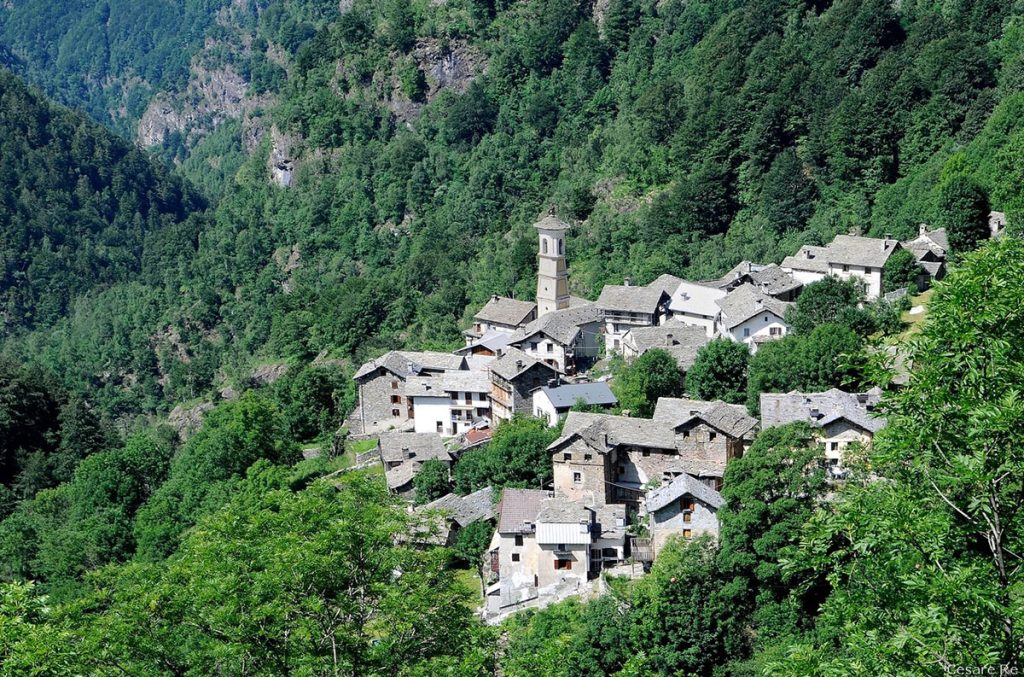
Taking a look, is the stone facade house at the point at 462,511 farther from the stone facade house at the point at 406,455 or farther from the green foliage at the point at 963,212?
the green foliage at the point at 963,212

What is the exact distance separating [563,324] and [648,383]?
37.6 feet

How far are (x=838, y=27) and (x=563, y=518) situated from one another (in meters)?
48.9

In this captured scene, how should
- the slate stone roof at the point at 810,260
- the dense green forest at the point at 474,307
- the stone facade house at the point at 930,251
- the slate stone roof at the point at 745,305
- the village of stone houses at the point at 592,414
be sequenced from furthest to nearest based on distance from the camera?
1. the slate stone roof at the point at 810,260
2. the stone facade house at the point at 930,251
3. the slate stone roof at the point at 745,305
4. the village of stone houses at the point at 592,414
5. the dense green forest at the point at 474,307

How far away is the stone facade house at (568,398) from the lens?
46531 mm

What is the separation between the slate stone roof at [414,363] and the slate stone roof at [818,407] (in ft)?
66.7

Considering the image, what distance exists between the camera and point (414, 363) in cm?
5766

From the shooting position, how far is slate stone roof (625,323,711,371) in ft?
164

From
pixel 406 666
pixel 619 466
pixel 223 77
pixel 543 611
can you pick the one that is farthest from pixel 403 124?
pixel 223 77

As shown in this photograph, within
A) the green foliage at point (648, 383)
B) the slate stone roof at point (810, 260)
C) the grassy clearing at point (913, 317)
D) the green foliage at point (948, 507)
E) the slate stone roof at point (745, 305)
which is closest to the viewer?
the green foliage at point (948, 507)

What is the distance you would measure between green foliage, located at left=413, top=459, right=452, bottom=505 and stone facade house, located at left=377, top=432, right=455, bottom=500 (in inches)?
22.2

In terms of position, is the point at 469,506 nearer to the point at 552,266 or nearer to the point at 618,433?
the point at 618,433

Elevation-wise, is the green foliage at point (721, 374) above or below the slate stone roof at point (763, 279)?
below

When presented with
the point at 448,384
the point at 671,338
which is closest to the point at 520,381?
the point at 448,384

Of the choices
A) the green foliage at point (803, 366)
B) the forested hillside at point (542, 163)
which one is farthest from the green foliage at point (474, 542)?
the forested hillside at point (542, 163)
